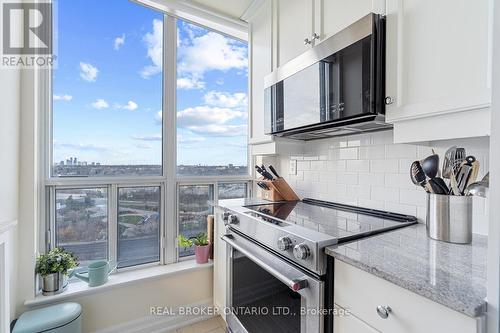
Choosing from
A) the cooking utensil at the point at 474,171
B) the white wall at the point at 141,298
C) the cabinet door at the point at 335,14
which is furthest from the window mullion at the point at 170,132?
the cooking utensil at the point at 474,171

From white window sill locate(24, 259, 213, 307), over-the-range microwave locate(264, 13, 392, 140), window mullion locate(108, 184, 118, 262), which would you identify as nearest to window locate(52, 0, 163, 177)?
window mullion locate(108, 184, 118, 262)

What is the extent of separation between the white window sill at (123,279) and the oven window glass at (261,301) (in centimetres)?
59

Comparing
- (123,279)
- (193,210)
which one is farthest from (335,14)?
(123,279)

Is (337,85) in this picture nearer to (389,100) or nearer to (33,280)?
(389,100)

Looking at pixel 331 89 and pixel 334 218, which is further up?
pixel 331 89

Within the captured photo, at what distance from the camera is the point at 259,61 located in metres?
2.00

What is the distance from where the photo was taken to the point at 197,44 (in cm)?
223

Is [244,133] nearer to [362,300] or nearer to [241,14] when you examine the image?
[241,14]

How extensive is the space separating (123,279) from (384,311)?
1.76 meters

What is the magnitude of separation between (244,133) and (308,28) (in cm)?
118

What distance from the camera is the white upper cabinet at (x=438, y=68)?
2.53 feet

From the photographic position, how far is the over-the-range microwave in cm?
105

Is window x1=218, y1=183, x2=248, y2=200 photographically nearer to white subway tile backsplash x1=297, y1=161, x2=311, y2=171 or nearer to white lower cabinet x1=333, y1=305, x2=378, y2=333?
white subway tile backsplash x1=297, y1=161, x2=311, y2=171

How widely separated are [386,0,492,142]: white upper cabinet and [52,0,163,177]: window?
68.7 inches
